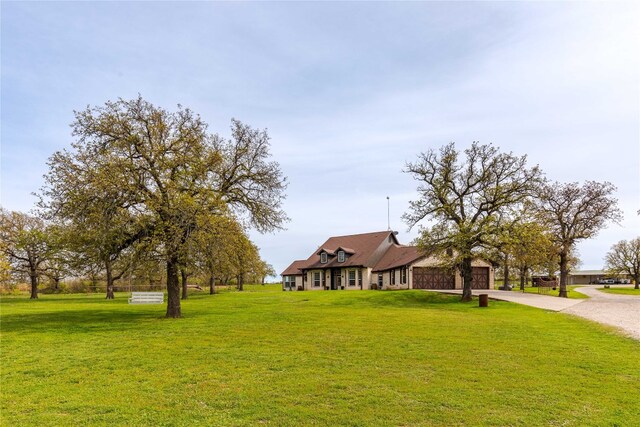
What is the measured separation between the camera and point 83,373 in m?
10.8

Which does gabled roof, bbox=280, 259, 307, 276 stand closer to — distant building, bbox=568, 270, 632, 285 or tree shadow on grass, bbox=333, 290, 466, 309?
tree shadow on grass, bbox=333, 290, 466, 309

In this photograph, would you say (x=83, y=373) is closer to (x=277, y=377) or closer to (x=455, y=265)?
(x=277, y=377)

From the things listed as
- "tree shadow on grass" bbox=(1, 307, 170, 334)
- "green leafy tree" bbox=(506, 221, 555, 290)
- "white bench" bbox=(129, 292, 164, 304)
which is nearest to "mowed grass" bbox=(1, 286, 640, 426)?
"tree shadow on grass" bbox=(1, 307, 170, 334)

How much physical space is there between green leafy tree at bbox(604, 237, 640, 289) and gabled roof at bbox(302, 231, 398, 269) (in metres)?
50.2

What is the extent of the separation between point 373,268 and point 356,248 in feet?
15.8

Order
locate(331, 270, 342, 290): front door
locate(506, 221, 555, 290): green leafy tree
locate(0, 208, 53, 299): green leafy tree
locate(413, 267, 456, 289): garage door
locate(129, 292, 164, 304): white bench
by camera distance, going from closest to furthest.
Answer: locate(506, 221, 555, 290): green leafy tree, locate(129, 292, 164, 304): white bench, locate(0, 208, 53, 299): green leafy tree, locate(413, 267, 456, 289): garage door, locate(331, 270, 342, 290): front door

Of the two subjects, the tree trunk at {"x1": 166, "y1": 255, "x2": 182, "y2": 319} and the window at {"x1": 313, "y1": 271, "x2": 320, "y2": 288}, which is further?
the window at {"x1": 313, "y1": 271, "x2": 320, "y2": 288}

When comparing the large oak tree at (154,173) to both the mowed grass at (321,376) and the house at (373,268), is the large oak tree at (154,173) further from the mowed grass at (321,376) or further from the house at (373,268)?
the house at (373,268)

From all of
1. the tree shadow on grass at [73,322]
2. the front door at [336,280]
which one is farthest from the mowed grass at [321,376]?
the front door at [336,280]

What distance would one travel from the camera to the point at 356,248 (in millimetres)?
58188

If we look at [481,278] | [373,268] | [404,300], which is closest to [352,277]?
[373,268]

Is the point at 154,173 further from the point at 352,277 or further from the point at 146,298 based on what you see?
the point at 352,277

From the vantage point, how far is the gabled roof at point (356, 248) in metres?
54.8

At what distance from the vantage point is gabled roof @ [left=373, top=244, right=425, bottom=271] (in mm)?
49500
